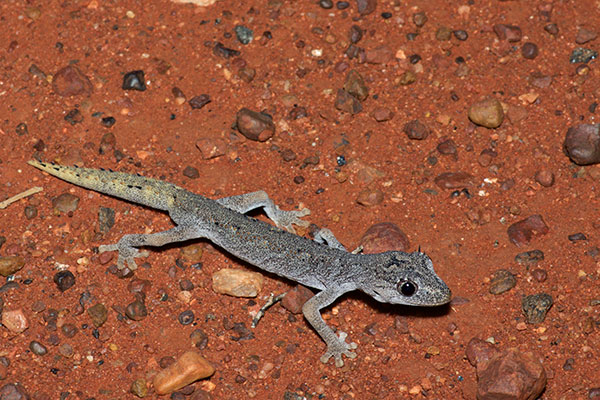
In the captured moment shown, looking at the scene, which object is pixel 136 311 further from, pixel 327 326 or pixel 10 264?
pixel 327 326

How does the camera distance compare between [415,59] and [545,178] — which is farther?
[415,59]

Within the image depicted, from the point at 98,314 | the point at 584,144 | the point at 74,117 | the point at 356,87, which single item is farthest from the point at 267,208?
the point at 584,144

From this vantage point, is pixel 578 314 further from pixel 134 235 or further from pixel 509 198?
pixel 134 235

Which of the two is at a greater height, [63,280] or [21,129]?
[21,129]

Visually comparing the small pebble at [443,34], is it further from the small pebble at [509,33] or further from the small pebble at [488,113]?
the small pebble at [488,113]

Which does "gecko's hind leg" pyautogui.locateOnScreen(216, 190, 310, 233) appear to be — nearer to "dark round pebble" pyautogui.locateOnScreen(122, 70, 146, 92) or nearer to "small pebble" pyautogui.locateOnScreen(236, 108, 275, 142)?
"small pebble" pyautogui.locateOnScreen(236, 108, 275, 142)

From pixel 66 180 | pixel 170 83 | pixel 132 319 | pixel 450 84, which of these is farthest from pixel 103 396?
pixel 450 84

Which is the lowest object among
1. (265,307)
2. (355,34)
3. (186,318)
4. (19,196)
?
(186,318)

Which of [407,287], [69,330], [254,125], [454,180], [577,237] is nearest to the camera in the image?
[407,287]
